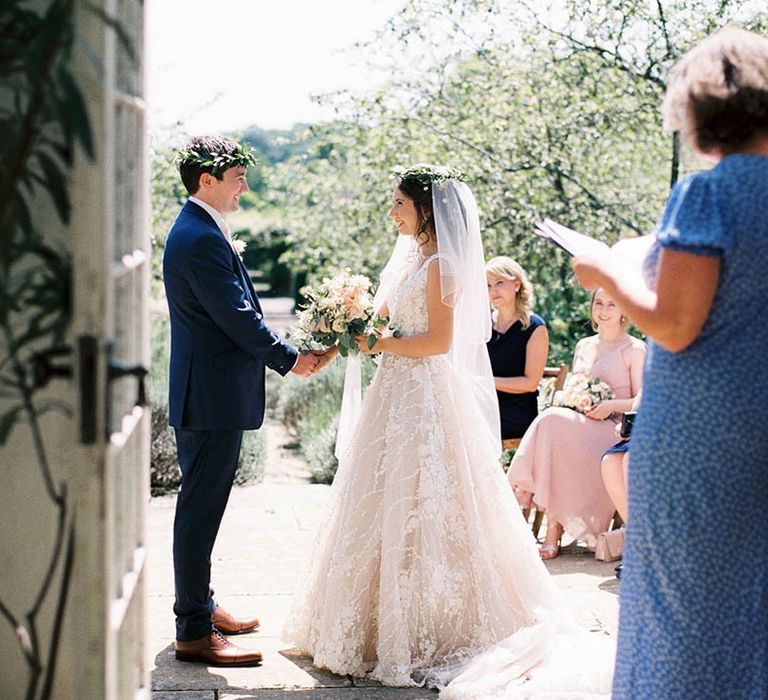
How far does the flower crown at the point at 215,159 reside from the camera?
454 cm

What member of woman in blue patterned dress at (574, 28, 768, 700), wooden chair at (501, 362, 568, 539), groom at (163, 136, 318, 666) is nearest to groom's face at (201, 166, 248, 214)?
groom at (163, 136, 318, 666)

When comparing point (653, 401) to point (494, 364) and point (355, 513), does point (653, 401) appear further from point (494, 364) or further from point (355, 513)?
point (494, 364)

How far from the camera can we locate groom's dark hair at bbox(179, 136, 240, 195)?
454cm

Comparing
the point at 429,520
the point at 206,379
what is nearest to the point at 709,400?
Result: the point at 429,520

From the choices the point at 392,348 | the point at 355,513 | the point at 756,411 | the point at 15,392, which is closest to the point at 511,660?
the point at 355,513

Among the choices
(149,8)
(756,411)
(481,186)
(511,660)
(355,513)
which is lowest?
(511,660)

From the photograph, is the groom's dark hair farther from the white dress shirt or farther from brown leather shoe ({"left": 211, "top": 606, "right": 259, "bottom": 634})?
brown leather shoe ({"left": 211, "top": 606, "right": 259, "bottom": 634})

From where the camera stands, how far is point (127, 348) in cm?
266

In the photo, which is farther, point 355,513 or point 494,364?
point 494,364

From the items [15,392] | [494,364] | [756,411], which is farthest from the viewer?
[494,364]

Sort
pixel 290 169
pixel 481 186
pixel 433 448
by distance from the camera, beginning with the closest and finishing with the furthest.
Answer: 1. pixel 433 448
2. pixel 481 186
3. pixel 290 169

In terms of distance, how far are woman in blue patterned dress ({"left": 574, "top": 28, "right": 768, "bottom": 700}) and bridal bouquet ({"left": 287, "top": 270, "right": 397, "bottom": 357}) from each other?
198 cm

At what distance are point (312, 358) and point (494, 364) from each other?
2.12m

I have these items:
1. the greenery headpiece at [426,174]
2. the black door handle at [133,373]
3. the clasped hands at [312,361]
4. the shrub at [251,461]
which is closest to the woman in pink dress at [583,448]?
the greenery headpiece at [426,174]
